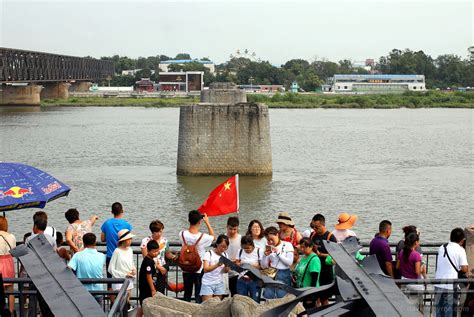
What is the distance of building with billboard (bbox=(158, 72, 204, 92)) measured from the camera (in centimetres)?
18950

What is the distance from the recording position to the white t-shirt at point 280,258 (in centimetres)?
994

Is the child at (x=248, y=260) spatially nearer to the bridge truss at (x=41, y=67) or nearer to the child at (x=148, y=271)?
the child at (x=148, y=271)

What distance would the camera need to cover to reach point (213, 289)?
10.2 meters

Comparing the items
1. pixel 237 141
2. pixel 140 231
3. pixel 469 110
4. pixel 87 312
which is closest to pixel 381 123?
pixel 469 110

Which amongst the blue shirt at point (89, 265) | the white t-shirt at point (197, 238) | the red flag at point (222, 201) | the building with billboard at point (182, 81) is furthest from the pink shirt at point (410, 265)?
the building with billboard at point (182, 81)

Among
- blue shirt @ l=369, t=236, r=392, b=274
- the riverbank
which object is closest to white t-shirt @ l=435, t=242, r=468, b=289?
blue shirt @ l=369, t=236, r=392, b=274

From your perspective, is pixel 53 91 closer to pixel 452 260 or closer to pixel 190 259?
pixel 190 259

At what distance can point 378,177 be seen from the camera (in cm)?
4359

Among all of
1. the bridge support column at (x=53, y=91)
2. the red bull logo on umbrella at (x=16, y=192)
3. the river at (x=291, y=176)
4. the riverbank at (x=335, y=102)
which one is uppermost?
the red bull logo on umbrella at (x=16, y=192)

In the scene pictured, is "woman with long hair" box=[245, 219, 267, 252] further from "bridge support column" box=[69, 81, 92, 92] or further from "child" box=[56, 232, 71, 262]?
"bridge support column" box=[69, 81, 92, 92]

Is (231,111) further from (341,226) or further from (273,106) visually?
(273,106)

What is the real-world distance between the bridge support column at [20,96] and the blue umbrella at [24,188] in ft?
389

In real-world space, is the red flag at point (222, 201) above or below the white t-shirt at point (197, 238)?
below

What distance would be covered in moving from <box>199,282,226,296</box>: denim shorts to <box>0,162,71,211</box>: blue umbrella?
113 inches
